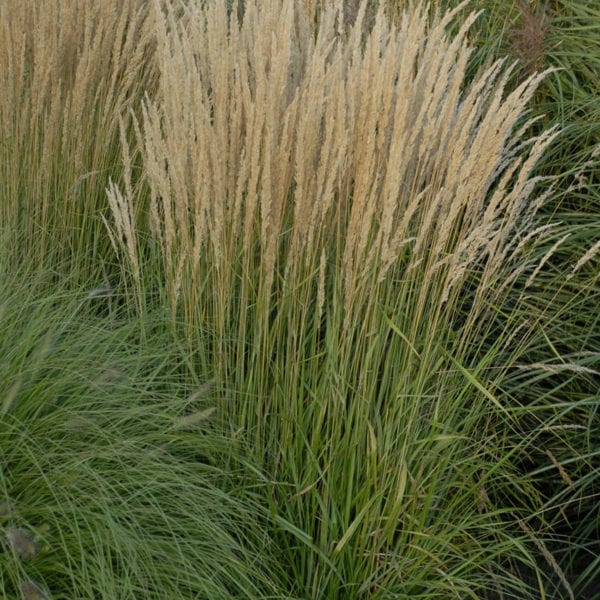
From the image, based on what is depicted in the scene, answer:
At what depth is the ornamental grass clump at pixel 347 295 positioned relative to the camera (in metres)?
2.53

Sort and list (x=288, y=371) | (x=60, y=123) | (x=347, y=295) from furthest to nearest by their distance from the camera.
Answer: (x=60, y=123) → (x=288, y=371) → (x=347, y=295)

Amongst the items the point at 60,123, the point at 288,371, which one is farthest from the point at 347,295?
the point at 60,123

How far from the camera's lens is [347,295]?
2.54m

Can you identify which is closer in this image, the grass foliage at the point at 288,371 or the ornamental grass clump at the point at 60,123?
the grass foliage at the point at 288,371

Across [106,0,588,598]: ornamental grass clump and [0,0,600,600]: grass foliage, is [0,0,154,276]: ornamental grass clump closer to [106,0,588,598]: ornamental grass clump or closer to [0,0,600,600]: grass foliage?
[0,0,600,600]: grass foliage

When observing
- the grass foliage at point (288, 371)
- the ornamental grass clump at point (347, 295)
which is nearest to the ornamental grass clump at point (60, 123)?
the grass foliage at point (288, 371)

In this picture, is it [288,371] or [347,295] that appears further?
[288,371]

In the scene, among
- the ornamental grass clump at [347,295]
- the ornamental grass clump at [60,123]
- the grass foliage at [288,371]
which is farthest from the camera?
the ornamental grass clump at [60,123]

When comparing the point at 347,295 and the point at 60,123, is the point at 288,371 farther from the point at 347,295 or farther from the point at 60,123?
the point at 60,123

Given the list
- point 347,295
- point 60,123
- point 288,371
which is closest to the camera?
point 347,295

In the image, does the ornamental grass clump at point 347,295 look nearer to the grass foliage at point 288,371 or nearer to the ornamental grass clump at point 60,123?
the grass foliage at point 288,371

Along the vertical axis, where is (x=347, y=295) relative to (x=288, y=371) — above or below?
above

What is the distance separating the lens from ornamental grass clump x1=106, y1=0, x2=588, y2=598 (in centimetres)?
253

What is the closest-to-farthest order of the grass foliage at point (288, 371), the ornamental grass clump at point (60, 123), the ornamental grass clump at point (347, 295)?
the grass foliage at point (288, 371) < the ornamental grass clump at point (347, 295) < the ornamental grass clump at point (60, 123)
